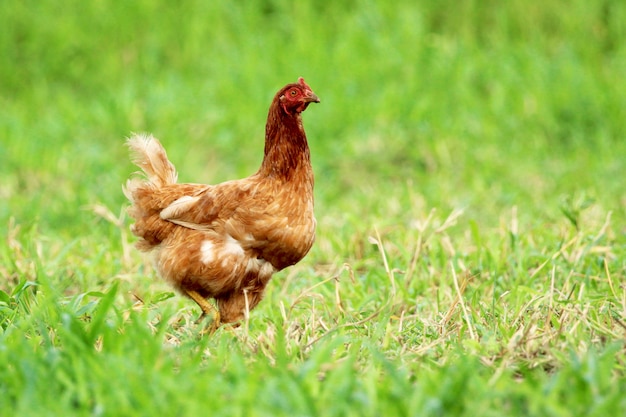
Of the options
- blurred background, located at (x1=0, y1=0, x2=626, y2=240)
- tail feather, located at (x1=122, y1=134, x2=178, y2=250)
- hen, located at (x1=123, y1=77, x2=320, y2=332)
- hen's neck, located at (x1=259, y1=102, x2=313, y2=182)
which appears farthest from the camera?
blurred background, located at (x1=0, y1=0, x2=626, y2=240)

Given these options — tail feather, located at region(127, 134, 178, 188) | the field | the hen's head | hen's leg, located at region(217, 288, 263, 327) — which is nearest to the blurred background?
the field

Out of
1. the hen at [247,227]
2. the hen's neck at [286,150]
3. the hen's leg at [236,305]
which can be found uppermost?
the hen's neck at [286,150]

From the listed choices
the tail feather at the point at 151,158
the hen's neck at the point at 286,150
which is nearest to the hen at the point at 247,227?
the hen's neck at the point at 286,150

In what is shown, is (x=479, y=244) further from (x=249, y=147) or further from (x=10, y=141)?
(x=10, y=141)

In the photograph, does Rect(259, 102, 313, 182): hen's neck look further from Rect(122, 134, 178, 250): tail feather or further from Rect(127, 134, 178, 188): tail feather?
Rect(127, 134, 178, 188): tail feather

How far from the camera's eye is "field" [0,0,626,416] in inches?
119

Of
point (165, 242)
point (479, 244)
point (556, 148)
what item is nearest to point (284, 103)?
point (165, 242)

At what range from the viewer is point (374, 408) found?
2.81 metres

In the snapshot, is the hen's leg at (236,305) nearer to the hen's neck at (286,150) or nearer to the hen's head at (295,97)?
the hen's neck at (286,150)

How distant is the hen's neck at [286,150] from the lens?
4.24 m

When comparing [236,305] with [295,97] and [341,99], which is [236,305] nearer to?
[295,97]

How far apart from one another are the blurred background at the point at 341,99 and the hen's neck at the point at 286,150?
202 cm

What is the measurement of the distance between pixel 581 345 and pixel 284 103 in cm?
167

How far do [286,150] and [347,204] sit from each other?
294cm
